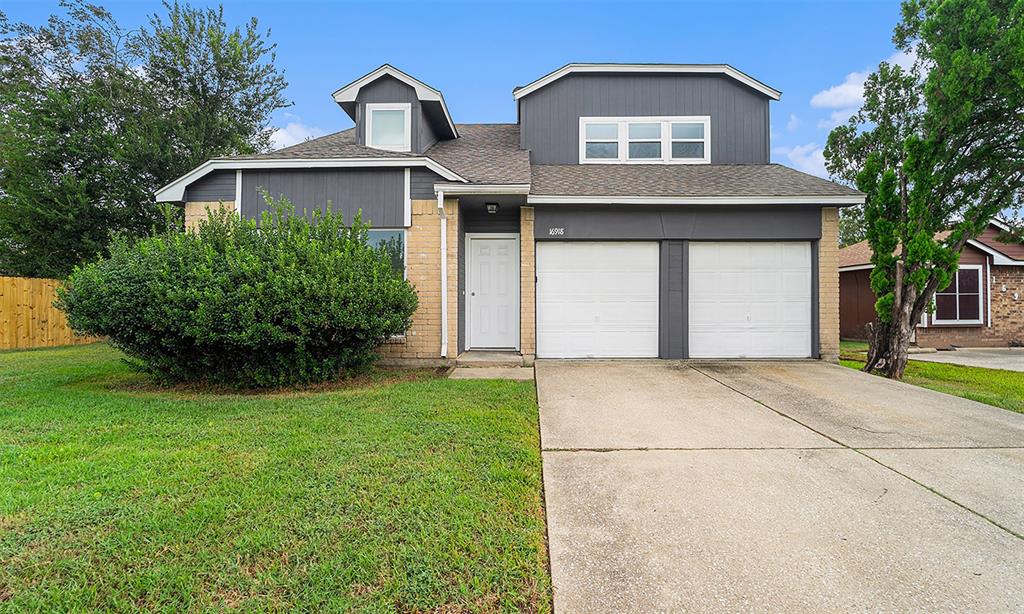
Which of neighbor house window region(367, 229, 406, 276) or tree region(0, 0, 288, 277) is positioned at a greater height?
tree region(0, 0, 288, 277)

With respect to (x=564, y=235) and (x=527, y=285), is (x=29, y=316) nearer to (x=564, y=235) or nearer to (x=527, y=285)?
(x=527, y=285)

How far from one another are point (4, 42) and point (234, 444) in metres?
19.4

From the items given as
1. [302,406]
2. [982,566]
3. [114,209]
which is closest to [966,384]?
[982,566]

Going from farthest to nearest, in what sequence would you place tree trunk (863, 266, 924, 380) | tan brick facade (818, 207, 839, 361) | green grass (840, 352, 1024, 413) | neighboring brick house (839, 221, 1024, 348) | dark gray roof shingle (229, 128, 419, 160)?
1. neighboring brick house (839, 221, 1024, 348)
2. tan brick facade (818, 207, 839, 361)
3. dark gray roof shingle (229, 128, 419, 160)
4. tree trunk (863, 266, 924, 380)
5. green grass (840, 352, 1024, 413)

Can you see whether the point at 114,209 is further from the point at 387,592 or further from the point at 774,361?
the point at 774,361

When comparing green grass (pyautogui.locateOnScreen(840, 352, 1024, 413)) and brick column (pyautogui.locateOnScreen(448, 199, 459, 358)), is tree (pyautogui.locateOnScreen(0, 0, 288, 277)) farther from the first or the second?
green grass (pyautogui.locateOnScreen(840, 352, 1024, 413))

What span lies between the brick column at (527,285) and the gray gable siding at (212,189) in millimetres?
5289

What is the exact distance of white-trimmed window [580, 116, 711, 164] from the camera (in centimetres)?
988

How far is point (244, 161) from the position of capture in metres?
7.55

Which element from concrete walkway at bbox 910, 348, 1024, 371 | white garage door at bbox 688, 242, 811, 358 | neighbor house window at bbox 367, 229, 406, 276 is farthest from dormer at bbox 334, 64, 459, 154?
concrete walkway at bbox 910, 348, 1024, 371

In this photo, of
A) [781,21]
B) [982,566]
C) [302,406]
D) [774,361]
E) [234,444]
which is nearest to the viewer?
[982,566]

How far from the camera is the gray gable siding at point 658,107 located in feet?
32.6

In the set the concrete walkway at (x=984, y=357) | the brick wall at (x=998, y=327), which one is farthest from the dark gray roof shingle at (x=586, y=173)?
the brick wall at (x=998, y=327)

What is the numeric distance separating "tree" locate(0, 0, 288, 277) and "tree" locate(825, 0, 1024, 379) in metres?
18.3
